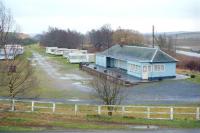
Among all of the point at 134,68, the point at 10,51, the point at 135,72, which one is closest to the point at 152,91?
the point at 135,72

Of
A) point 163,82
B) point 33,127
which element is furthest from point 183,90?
point 33,127

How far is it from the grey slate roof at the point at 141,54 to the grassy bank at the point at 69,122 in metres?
23.4

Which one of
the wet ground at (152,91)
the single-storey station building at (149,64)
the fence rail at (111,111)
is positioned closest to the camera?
the fence rail at (111,111)

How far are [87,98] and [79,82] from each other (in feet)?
36.3

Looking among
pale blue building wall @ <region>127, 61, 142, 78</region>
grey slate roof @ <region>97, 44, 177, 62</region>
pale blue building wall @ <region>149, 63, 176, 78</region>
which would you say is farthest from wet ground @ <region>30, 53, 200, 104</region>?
grey slate roof @ <region>97, 44, 177, 62</region>

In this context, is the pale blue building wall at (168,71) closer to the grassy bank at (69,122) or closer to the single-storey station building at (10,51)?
the single-storey station building at (10,51)

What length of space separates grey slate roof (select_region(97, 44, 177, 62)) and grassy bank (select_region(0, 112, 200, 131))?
23.4 metres

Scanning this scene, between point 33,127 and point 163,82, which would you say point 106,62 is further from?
point 33,127

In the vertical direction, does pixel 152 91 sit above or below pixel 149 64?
below

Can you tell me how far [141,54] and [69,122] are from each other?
27.7 m

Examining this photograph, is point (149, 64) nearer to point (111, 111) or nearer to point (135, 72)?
point (135, 72)

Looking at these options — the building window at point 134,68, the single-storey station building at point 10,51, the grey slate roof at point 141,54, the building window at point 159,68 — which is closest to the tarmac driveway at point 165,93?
the building window at point 159,68

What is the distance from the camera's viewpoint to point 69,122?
16391 mm

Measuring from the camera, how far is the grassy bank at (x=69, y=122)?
600 inches
